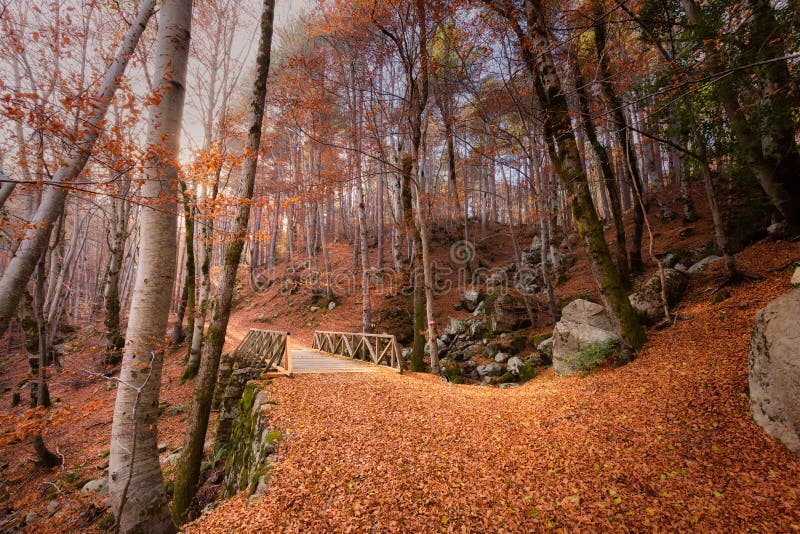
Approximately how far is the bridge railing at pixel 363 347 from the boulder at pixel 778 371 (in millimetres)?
6639

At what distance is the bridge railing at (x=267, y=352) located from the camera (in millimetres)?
7223

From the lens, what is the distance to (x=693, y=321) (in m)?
5.95

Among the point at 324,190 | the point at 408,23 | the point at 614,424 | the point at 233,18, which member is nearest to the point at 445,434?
the point at 614,424

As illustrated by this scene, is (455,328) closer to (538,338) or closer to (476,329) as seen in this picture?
(476,329)

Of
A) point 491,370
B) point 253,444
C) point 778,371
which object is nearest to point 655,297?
point 778,371

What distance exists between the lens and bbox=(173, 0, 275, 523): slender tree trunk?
16.4ft

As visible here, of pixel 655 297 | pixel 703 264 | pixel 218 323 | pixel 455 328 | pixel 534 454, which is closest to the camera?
pixel 534 454

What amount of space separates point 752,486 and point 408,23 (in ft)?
38.3

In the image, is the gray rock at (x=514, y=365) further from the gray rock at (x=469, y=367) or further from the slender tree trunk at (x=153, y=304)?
the slender tree trunk at (x=153, y=304)

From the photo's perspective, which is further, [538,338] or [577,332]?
[538,338]

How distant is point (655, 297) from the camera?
702cm

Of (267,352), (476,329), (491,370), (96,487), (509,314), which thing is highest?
(509,314)

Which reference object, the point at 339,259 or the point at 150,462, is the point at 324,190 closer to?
the point at 150,462

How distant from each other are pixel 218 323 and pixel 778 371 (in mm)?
7653
